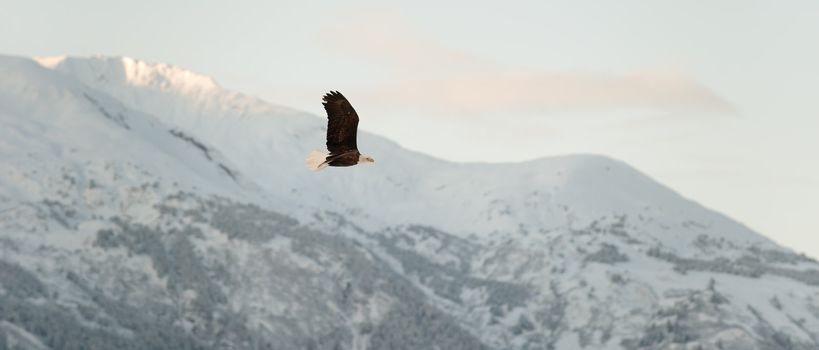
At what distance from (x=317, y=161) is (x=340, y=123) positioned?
10.0ft

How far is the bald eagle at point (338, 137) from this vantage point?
378 feet

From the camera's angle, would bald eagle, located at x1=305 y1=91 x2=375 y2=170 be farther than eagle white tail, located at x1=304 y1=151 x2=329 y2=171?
No

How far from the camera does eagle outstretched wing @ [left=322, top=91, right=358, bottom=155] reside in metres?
115

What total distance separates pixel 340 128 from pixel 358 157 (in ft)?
10.2

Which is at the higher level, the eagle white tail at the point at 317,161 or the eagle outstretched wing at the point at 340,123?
the eagle outstretched wing at the point at 340,123

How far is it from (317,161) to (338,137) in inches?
90.9

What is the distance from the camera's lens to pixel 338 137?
388 ft

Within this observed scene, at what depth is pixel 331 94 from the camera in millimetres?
114562

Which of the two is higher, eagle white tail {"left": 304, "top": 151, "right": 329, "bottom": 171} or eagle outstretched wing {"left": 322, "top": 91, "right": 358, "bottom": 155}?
eagle outstretched wing {"left": 322, "top": 91, "right": 358, "bottom": 155}

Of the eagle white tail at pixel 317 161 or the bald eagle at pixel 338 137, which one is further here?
the eagle white tail at pixel 317 161

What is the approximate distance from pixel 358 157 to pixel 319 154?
2.88 metres

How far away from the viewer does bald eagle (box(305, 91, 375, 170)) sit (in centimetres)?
11526

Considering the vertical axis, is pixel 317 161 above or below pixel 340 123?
below

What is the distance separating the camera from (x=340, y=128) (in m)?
117
